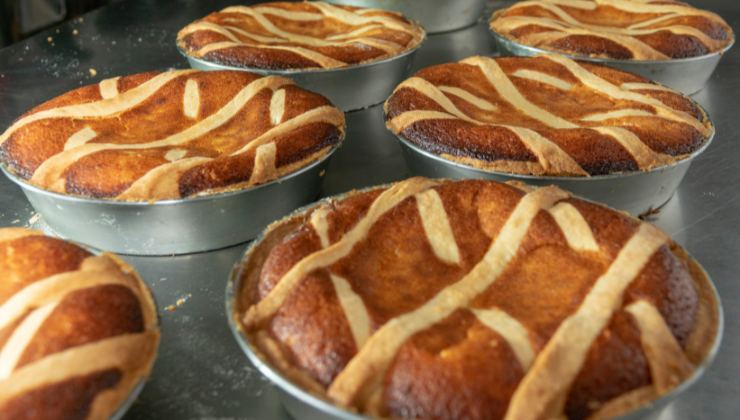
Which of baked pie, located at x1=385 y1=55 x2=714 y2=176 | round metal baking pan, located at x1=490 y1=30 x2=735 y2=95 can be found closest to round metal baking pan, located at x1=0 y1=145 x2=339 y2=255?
baked pie, located at x1=385 y1=55 x2=714 y2=176

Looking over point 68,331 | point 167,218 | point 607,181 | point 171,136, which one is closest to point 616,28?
point 607,181

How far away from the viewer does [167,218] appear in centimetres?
189

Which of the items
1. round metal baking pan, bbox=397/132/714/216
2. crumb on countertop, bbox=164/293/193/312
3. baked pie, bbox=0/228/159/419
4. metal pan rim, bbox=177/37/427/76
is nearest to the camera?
baked pie, bbox=0/228/159/419

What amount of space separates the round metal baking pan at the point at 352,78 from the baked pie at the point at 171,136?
0.76ft

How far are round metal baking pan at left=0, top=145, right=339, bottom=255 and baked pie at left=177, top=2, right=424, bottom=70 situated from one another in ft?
2.78

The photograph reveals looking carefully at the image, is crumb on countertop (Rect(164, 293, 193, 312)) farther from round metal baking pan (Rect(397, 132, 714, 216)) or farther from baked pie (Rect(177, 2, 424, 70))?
baked pie (Rect(177, 2, 424, 70))

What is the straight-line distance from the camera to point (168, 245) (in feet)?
6.40

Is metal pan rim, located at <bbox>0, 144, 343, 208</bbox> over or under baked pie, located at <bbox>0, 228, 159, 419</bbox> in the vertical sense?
under

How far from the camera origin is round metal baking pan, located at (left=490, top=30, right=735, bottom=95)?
112 inches

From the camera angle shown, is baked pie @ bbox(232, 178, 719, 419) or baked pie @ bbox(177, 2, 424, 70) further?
baked pie @ bbox(177, 2, 424, 70)

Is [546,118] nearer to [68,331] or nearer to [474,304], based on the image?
[474,304]

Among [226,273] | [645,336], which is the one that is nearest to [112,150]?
[226,273]

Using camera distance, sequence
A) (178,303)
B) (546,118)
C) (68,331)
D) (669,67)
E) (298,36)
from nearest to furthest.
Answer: (68,331), (178,303), (546,118), (669,67), (298,36)

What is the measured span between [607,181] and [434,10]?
1917 mm
